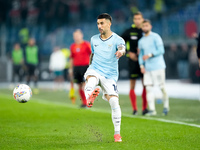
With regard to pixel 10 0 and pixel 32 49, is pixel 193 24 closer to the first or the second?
pixel 32 49

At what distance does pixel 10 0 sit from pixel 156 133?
2842cm

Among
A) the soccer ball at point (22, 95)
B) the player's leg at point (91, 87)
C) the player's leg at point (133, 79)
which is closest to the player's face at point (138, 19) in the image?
the player's leg at point (133, 79)

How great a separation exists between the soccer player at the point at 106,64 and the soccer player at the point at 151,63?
3767 millimetres

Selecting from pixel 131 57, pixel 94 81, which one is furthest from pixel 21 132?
pixel 131 57

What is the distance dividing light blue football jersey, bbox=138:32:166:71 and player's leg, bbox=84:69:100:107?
3.97 meters

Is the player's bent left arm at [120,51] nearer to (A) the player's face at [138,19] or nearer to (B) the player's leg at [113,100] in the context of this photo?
(B) the player's leg at [113,100]

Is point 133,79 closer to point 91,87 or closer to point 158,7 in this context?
point 91,87

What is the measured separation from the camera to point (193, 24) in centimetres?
2661

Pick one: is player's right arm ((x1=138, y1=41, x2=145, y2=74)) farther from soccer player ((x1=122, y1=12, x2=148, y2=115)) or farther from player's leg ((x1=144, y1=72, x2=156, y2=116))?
soccer player ((x1=122, y1=12, x2=148, y2=115))

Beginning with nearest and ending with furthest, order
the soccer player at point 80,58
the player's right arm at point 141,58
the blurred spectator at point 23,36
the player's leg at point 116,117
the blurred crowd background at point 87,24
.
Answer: the player's leg at point 116,117 → the player's right arm at point 141,58 → the soccer player at point 80,58 → the blurred crowd background at point 87,24 → the blurred spectator at point 23,36

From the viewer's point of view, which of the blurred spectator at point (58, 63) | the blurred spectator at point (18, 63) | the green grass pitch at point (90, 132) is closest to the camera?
the green grass pitch at point (90, 132)

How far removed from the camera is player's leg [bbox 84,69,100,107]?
20.8 ft

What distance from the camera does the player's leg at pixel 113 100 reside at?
6.49 meters

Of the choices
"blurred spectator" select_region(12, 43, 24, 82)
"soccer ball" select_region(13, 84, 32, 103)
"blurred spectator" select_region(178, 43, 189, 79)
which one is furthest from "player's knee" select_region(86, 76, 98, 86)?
"blurred spectator" select_region(178, 43, 189, 79)
